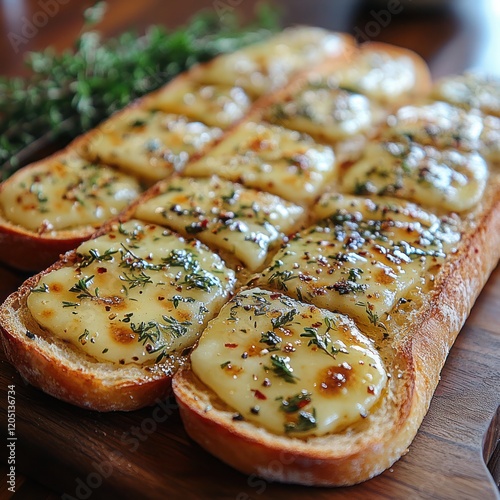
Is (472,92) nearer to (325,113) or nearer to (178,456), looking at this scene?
(325,113)

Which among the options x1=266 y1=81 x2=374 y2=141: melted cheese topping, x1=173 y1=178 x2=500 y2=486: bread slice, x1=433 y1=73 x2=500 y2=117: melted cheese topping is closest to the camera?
x1=173 y1=178 x2=500 y2=486: bread slice

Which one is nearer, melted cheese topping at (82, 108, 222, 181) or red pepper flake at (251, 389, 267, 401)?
red pepper flake at (251, 389, 267, 401)

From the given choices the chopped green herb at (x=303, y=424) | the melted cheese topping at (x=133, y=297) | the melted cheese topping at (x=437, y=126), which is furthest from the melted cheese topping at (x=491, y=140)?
the chopped green herb at (x=303, y=424)

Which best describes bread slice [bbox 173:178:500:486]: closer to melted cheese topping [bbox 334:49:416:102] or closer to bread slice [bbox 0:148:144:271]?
bread slice [bbox 0:148:144:271]

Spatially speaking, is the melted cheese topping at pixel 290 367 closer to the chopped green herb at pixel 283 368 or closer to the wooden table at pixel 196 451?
the chopped green herb at pixel 283 368

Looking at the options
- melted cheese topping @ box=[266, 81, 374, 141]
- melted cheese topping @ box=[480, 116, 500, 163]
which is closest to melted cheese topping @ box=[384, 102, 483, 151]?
melted cheese topping @ box=[480, 116, 500, 163]

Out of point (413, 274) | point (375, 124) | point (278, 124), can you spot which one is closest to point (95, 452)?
point (413, 274)
